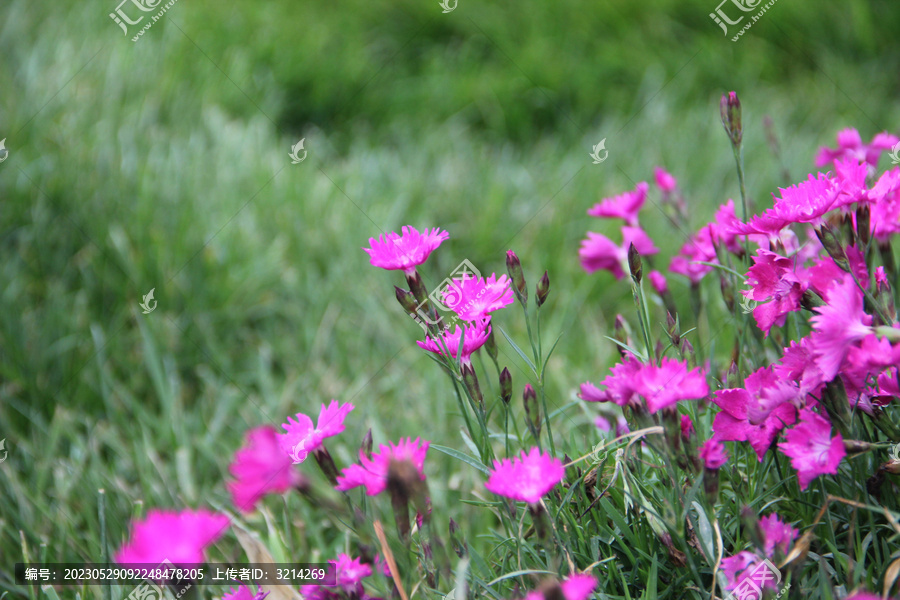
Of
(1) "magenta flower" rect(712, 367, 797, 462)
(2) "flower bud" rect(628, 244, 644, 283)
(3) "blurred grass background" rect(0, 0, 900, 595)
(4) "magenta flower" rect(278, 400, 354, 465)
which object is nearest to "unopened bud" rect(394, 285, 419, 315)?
(4) "magenta flower" rect(278, 400, 354, 465)

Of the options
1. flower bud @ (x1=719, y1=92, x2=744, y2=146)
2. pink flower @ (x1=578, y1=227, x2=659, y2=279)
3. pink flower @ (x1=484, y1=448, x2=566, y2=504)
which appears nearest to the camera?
pink flower @ (x1=484, y1=448, x2=566, y2=504)

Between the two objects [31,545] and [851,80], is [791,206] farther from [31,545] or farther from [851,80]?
[851,80]

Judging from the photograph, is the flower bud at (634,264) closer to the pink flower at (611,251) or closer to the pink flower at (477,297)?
the pink flower at (477,297)

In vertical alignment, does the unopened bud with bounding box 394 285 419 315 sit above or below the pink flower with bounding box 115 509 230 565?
above

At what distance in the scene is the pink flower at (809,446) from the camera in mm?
742

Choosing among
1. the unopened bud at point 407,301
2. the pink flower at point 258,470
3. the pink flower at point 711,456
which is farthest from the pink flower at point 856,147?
the pink flower at point 258,470

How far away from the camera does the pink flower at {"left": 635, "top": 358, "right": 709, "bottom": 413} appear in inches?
28.0

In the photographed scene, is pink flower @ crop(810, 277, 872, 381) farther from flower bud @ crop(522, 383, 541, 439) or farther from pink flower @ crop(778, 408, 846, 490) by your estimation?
flower bud @ crop(522, 383, 541, 439)

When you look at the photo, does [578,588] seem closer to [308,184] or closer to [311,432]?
[311,432]

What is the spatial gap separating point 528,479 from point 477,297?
0.26m

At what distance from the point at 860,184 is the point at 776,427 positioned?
329 millimetres

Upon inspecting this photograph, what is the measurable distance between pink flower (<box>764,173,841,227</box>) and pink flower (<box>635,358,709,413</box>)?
0.26 m

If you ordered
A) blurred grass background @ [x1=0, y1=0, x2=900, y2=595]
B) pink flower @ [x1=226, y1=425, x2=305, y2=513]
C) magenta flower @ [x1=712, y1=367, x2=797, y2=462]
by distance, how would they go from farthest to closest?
blurred grass background @ [x1=0, y1=0, x2=900, y2=595] → magenta flower @ [x1=712, y1=367, x2=797, y2=462] → pink flower @ [x1=226, y1=425, x2=305, y2=513]

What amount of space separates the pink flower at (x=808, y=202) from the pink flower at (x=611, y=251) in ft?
1.09
